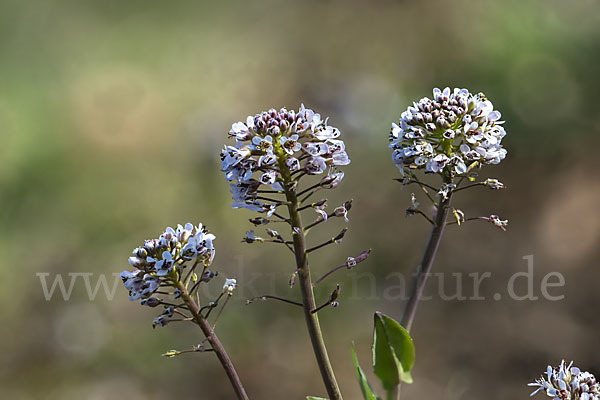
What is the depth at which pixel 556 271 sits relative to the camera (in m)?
5.91

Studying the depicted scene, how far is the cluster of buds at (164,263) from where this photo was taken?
2.12 m

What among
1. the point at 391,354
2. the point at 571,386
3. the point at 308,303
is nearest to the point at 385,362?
the point at 391,354

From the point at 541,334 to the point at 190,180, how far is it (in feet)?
15.0

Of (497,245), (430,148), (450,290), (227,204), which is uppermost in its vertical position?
(227,204)

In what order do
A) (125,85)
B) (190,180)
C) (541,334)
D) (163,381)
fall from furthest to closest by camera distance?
1. (125,85)
2. (190,180)
3. (163,381)
4. (541,334)

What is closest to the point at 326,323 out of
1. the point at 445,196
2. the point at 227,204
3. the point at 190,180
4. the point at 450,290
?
the point at 450,290

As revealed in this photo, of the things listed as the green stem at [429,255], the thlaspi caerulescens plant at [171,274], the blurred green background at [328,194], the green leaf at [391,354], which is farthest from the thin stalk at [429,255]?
the blurred green background at [328,194]

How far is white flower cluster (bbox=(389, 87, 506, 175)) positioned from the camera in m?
2.28

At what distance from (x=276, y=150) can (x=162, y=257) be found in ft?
1.91

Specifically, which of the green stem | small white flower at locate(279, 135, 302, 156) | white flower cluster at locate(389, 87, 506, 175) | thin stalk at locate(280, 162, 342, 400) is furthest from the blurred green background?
small white flower at locate(279, 135, 302, 156)

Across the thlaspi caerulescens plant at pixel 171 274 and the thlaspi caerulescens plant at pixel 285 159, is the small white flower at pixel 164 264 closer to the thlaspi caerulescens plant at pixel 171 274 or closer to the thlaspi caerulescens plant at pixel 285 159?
the thlaspi caerulescens plant at pixel 171 274

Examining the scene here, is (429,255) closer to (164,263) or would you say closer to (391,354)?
(391,354)

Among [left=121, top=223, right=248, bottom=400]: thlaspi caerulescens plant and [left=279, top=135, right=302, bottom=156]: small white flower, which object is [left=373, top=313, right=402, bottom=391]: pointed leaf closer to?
[left=121, top=223, right=248, bottom=400]: thlaspi caerulescens plant

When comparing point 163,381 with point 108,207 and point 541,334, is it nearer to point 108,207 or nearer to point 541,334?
point 108,207
